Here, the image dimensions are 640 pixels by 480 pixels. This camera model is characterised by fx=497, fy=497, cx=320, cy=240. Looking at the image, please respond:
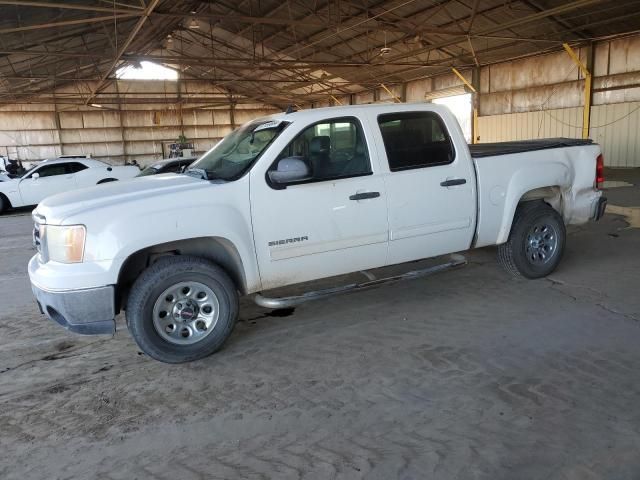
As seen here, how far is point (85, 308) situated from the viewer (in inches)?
144

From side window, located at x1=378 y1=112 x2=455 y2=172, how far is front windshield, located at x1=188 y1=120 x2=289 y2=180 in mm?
1011

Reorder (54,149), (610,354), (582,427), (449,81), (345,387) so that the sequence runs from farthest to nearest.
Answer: (54,149) → (449,81) → (610,354) → (345,387) → (582,427)

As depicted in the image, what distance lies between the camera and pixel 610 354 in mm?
3840

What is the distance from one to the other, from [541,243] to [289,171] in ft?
10.8

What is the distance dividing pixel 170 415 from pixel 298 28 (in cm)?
2197

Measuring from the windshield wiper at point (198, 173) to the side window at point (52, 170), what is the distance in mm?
12029

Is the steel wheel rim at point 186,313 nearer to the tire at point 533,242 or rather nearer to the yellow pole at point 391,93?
the tire at point 533,242

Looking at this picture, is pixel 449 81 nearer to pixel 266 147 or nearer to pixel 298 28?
pixel 298 28

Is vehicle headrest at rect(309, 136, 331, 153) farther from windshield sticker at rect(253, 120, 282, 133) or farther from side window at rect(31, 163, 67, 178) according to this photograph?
side window at rect(31, 163, 67, 178)

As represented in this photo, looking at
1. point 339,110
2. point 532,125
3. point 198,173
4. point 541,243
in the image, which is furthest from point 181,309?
point 532,125

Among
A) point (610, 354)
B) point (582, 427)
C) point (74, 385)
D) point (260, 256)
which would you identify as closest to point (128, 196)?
point (260, 256)

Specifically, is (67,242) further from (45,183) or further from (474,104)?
(474,104)

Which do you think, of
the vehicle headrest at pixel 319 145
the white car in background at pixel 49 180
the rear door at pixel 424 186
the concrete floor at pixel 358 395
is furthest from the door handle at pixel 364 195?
the white car in background at pixel 49 180

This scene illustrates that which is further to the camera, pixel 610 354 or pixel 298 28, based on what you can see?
pixel 298 28
